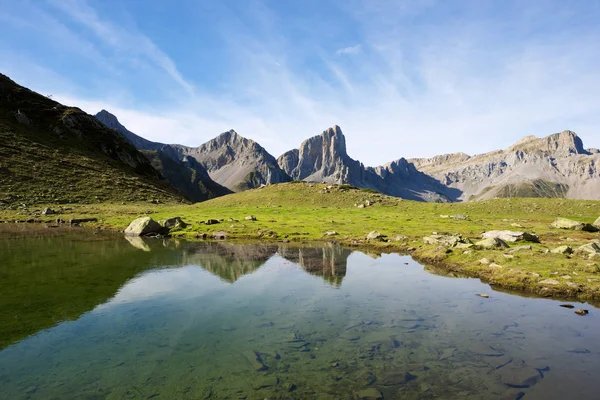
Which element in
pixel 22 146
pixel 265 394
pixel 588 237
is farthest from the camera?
pixel 22 146

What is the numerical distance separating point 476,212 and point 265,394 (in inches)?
3122

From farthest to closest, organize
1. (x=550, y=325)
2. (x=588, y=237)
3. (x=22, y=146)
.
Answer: (x=22, y=146) → (x=588, y=237) → (x=550, y=325)

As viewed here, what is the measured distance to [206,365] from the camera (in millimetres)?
13367

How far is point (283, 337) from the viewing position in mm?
16156

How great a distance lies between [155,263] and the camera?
1342 inches

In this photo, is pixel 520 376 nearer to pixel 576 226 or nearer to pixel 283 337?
pixel 283 337

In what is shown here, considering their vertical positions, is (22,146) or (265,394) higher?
(22,146)

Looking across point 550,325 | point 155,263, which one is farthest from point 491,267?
A: point 155,263

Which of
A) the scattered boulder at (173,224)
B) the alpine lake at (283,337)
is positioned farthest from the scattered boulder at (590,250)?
the scattered boulder at (173,224)

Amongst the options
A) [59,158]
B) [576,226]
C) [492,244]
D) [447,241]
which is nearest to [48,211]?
[59,158]

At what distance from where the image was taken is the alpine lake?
11.9m

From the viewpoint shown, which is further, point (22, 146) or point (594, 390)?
point (22, 146)

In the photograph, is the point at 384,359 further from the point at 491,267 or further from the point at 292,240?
the point at 292,240

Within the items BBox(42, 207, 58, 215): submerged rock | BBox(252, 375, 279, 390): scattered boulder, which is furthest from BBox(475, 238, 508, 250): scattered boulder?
BBox(42, 207, 58, 215): submerged rock
